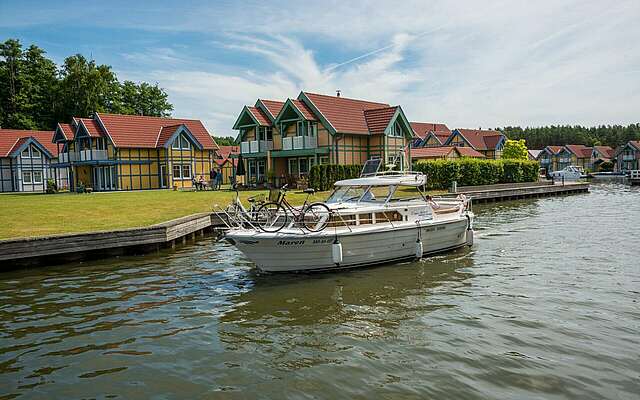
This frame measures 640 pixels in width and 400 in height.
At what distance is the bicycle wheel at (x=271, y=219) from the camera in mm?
12766

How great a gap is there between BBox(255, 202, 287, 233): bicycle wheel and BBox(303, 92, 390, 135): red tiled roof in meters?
23.0

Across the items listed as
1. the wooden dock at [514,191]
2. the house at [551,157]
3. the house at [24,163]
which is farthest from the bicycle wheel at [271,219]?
the house at [551,157]

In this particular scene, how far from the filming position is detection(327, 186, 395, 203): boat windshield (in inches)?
589

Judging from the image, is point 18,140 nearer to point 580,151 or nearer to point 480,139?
point 480,139

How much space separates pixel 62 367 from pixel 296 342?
3656 mm

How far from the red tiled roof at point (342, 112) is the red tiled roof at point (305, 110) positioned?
0.68 meters

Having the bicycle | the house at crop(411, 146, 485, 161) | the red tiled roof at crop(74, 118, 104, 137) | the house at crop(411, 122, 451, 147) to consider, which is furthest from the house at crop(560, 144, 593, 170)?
the bicycle

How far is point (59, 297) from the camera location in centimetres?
1126

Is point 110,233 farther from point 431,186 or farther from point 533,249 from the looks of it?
point 431,186

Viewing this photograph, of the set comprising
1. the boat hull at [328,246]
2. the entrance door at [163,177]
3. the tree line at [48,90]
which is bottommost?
the boat hull at [328,246]

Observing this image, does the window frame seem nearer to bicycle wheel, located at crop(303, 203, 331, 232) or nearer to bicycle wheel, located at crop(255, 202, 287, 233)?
bicycle wheel, located at crop(255, 202, 287, 233)

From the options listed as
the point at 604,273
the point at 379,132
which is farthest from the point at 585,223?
the point at 379,132

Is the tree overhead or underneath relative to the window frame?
overhead

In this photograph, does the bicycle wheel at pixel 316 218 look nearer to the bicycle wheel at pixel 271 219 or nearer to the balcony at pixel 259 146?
the bicycle wheel at pixel 271 219
